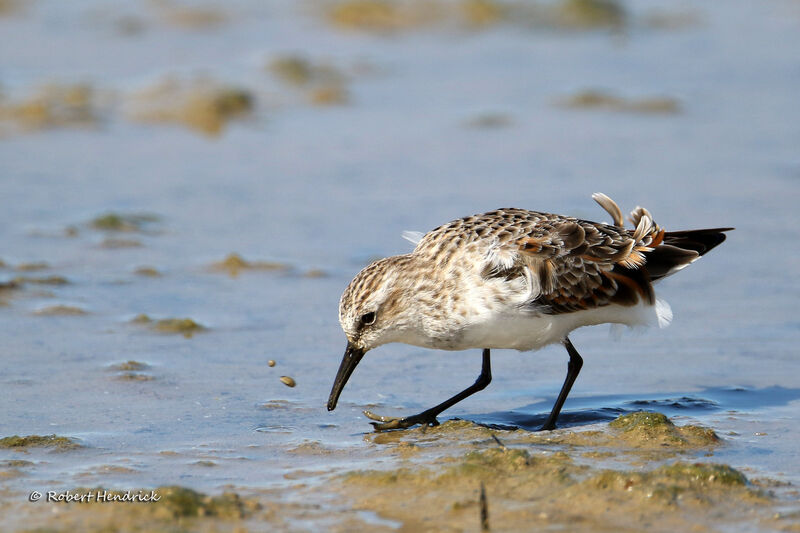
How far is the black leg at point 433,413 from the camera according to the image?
22.4 feet

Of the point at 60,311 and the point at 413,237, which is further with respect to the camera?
the point at 60,311

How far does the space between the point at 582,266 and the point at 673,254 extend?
0.65 meters

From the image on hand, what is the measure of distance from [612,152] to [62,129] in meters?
5.82

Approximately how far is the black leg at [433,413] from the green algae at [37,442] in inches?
67.9

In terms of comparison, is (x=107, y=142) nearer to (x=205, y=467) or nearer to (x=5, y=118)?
(x=5, y=118)

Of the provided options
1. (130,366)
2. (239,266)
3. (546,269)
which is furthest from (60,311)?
(546,269)

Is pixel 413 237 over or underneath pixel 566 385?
over

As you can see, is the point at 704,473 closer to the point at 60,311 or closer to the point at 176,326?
the point at 176,326

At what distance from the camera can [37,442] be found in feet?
21.0

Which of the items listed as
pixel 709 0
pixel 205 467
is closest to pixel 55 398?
pixel 205 467

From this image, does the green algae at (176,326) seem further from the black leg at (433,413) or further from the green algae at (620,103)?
the green algae at (620,103)

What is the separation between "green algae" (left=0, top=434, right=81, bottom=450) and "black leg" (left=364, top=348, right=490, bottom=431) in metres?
1.73

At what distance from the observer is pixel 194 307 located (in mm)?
8836

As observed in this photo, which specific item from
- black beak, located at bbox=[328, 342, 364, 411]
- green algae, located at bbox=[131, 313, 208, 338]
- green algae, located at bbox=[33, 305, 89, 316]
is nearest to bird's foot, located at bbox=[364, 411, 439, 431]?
black beak, located at bbox=[328, 342, 364, 411]
